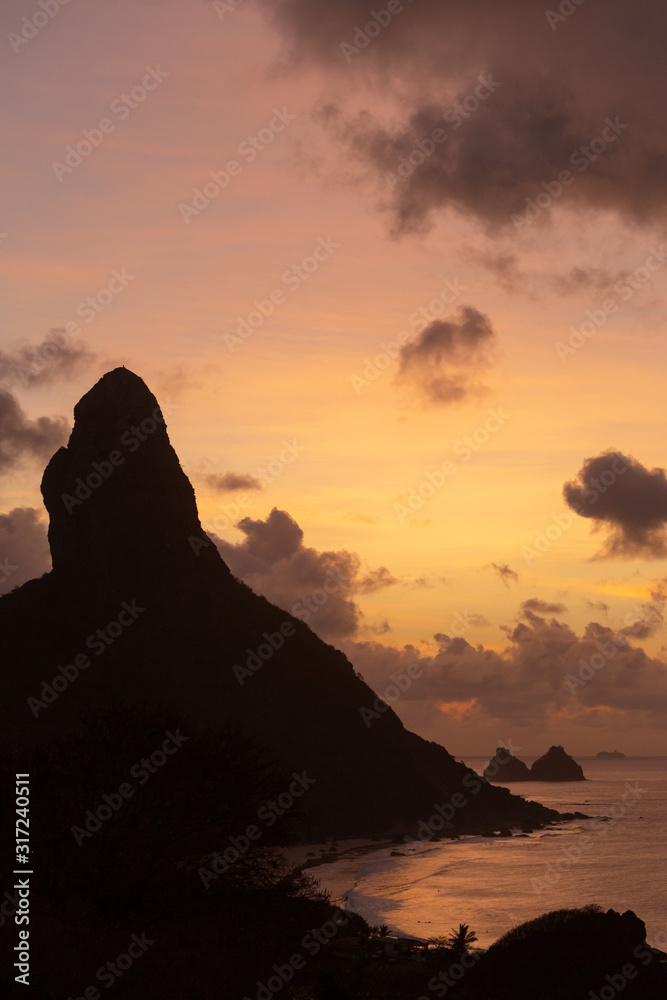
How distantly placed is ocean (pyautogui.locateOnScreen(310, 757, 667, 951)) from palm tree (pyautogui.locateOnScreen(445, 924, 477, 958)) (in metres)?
0.69

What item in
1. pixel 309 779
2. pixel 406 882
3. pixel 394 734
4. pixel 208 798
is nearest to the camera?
pixel 208 798

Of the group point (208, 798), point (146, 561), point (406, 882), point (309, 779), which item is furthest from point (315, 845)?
point (208, 798)

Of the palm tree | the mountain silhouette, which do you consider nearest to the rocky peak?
the mountain silhouette

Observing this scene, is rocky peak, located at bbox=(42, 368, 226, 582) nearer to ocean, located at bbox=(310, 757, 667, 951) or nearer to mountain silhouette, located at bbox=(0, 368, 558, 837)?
mountain silhouette, located at bbox=(0, 368, 558, 837)

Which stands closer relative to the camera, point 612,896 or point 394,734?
point 612,896

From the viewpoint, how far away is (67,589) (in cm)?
14800

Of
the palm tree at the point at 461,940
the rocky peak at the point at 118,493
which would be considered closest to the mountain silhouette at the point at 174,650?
the rocky peak at the point at 118,493

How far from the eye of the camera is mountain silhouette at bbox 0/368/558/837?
12838 centimetres

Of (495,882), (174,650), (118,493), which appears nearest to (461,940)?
(495,882)

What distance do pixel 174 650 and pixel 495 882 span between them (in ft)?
218

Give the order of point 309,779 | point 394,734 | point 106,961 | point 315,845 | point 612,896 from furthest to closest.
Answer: point 394,734 → point 309,779 → point 315,845 → point 612,896 → point 106,961

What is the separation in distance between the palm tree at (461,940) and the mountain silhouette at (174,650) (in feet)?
196

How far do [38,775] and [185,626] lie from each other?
4446 inches

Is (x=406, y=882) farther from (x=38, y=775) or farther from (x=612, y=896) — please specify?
(x=38, y=775)
